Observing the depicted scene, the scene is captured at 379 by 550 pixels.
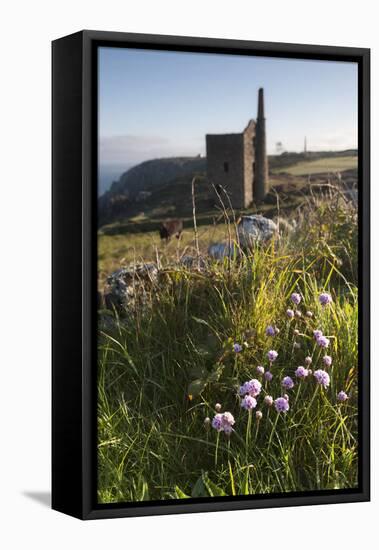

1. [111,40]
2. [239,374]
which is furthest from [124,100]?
[239,374]

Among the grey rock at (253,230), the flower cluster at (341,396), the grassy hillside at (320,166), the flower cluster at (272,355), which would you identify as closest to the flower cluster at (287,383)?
the flower cluster at (272,355)

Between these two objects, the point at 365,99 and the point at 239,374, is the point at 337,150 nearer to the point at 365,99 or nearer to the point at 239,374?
the point at 365,99

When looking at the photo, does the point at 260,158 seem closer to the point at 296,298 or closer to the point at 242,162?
the point at 242,162

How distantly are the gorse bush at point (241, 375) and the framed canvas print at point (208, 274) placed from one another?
12 mm

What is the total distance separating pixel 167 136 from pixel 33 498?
2.50 meters

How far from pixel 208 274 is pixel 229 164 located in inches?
27.8

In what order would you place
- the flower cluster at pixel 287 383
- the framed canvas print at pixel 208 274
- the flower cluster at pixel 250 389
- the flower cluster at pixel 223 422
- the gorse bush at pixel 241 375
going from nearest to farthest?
the framed canvas print at pixel 208 274, the gorse bush at pixel 241 375, the flower cluster at pixel 223 422, the flower cluster at pixel 250 389, the flower cluster at pixel 287 383

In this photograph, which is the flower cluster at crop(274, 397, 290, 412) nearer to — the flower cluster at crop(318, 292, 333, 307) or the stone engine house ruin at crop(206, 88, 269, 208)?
the flower cluster at crop(318, 292, 333, 307)

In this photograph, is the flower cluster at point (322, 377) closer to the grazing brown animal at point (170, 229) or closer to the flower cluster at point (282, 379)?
the flower cluster at point (282, 379)

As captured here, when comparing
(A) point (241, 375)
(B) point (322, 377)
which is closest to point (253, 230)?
(A) point (241, 375)

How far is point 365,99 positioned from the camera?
365 inches

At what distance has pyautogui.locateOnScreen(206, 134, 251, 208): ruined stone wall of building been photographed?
8781mm

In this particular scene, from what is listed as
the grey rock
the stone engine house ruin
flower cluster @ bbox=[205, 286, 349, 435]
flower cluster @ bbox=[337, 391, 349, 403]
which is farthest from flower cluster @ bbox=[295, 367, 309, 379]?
the stone engine house ruin

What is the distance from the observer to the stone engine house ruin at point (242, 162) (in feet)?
28.9
